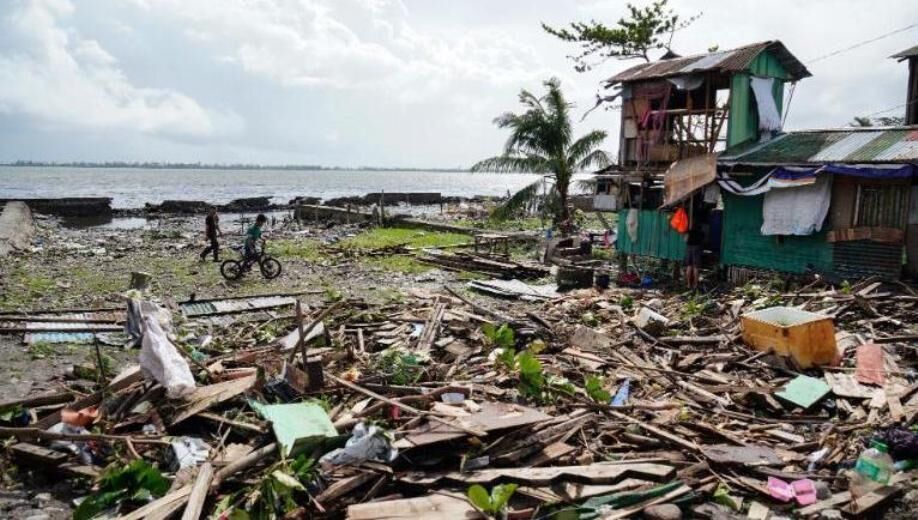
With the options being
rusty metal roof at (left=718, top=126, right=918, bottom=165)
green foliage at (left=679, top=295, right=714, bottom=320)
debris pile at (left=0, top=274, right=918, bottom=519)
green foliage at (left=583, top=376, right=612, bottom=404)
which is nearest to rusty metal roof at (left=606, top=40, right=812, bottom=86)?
rusty metal roof at (left=718, top=126, right=918, bottom=165)

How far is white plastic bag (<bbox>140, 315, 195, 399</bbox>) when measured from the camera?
23.4 feet

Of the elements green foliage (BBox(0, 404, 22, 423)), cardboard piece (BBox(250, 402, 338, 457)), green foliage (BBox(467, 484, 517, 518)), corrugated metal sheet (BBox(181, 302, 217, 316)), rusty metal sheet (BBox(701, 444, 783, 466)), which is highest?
cardboard piece (BBox(250, 402, 338, 457))

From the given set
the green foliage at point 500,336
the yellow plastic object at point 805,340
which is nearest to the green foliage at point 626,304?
the yellow plastic object at point 805,340

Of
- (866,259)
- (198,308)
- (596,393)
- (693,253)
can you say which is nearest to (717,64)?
(693,253)

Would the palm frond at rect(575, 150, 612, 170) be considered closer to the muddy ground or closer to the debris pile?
the muddy ground

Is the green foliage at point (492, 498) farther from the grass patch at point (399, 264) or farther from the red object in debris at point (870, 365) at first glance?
the grass patch at point (399, 264)

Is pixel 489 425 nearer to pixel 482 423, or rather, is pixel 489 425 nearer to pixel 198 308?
pixel 482 423

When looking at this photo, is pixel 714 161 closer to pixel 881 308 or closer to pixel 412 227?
pixel 881 308

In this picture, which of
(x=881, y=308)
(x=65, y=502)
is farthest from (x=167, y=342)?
(x=881, y=308)

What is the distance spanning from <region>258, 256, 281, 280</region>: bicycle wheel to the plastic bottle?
49.6 ft

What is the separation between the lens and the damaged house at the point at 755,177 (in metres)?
14.1

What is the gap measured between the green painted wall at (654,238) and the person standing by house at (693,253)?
15.7 inches

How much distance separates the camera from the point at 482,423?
635cm

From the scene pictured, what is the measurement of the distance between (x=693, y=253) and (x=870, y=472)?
1171 cm
